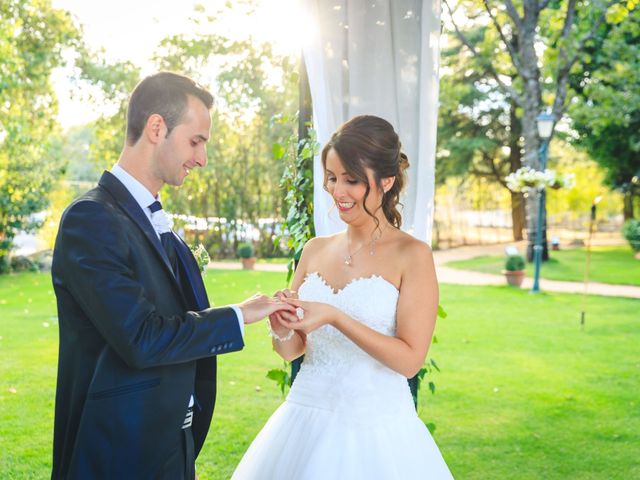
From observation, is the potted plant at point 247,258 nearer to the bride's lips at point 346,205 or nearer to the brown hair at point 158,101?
the bride's lips at point 346,205

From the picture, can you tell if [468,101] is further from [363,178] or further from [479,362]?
[363,178]

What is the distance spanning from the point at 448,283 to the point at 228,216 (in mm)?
6966

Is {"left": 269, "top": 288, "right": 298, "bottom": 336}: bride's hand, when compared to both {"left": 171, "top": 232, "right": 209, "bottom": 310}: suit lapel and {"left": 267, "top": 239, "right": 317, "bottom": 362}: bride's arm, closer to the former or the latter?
{"left": 267, "top": 239, "right": 317, "bottom": 362}: bride's arm

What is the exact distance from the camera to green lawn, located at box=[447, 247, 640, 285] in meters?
15.3

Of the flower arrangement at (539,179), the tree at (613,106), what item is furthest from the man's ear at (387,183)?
the tree at (613,106)

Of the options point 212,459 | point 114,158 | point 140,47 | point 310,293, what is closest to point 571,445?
point 212,459

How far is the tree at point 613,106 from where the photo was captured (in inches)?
684

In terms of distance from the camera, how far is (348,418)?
2381mm

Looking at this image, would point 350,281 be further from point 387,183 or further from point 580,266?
point 580,266

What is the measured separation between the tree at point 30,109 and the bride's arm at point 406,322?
12.0 meters

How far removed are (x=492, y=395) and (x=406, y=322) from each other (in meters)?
4.20

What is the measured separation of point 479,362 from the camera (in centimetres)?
737

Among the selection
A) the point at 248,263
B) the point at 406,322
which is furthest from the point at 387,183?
the point at 248,263

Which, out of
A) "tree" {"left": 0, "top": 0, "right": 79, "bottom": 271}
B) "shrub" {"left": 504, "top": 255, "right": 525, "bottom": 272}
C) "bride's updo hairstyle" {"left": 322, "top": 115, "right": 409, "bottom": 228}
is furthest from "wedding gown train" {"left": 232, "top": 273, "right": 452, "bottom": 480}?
"shrub" {"left": 504, "top": 255, "right": 525, "bottom": 272}
